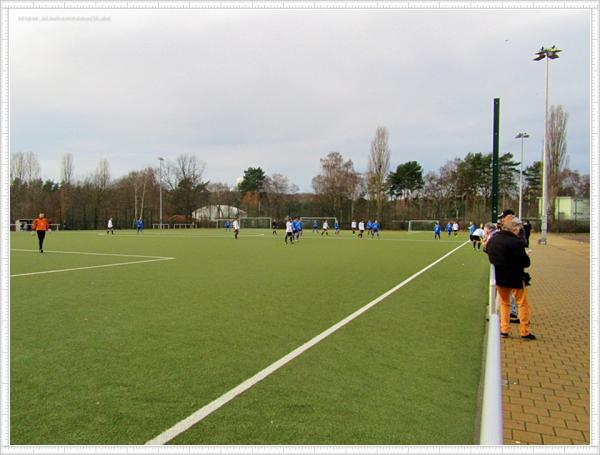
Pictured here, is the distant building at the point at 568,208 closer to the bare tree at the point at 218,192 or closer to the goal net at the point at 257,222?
the goal net at the point at 257,222

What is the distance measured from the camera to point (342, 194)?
244 ft

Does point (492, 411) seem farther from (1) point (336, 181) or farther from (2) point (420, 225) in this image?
(1) point (336, 181)

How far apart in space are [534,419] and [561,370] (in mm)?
1639

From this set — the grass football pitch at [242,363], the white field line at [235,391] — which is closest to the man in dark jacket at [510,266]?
the grass football pitch at [242,363]

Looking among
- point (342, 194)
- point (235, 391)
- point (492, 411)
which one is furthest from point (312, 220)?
point (492, 411)

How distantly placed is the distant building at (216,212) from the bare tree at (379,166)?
90.1 ft

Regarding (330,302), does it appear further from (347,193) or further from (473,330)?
(347,193)

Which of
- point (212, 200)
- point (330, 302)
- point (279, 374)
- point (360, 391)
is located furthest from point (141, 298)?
point (212, 200)

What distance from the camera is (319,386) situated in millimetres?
4316

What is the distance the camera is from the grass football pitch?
11.2ft

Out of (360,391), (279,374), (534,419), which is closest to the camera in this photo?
(534,419)

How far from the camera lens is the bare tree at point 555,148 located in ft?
165

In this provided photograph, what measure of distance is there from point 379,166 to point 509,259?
208 ft

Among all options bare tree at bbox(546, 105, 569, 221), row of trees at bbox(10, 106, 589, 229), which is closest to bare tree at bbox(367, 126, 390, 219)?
row of trees at bbox(10, 106, 589, 229)
